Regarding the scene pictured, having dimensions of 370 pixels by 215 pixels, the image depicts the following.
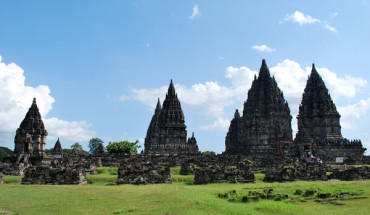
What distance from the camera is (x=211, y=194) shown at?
13664 mm

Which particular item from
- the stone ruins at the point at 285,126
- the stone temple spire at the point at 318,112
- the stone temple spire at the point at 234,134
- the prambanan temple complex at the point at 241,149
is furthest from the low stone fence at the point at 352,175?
the stone temple spire at the point at 234,134

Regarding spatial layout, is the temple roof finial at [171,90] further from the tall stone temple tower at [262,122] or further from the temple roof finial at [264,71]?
the temple roof finial at [264,71]

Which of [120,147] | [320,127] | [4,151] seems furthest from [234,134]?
[4,151]

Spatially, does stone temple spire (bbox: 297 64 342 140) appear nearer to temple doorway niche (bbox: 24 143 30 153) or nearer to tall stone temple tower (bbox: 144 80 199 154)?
tall stone temple tower (bbox: 144 80 199 154)

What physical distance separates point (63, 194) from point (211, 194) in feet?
19.7

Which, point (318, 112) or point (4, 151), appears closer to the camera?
point (318, 112)

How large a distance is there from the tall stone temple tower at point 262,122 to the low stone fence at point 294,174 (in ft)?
158

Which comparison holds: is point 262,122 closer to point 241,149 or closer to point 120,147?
point 241,149

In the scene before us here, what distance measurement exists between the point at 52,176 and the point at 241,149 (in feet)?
221

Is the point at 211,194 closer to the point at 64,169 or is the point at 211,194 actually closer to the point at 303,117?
the point at 64,169

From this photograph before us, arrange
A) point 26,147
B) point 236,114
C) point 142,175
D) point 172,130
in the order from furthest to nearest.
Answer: point 236,114
point 172,130
point 26,147
point 142,175

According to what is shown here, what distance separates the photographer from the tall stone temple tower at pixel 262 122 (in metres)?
72.4

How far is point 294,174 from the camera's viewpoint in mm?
21656

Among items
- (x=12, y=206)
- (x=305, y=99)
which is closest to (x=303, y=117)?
(x=305, y=99)
